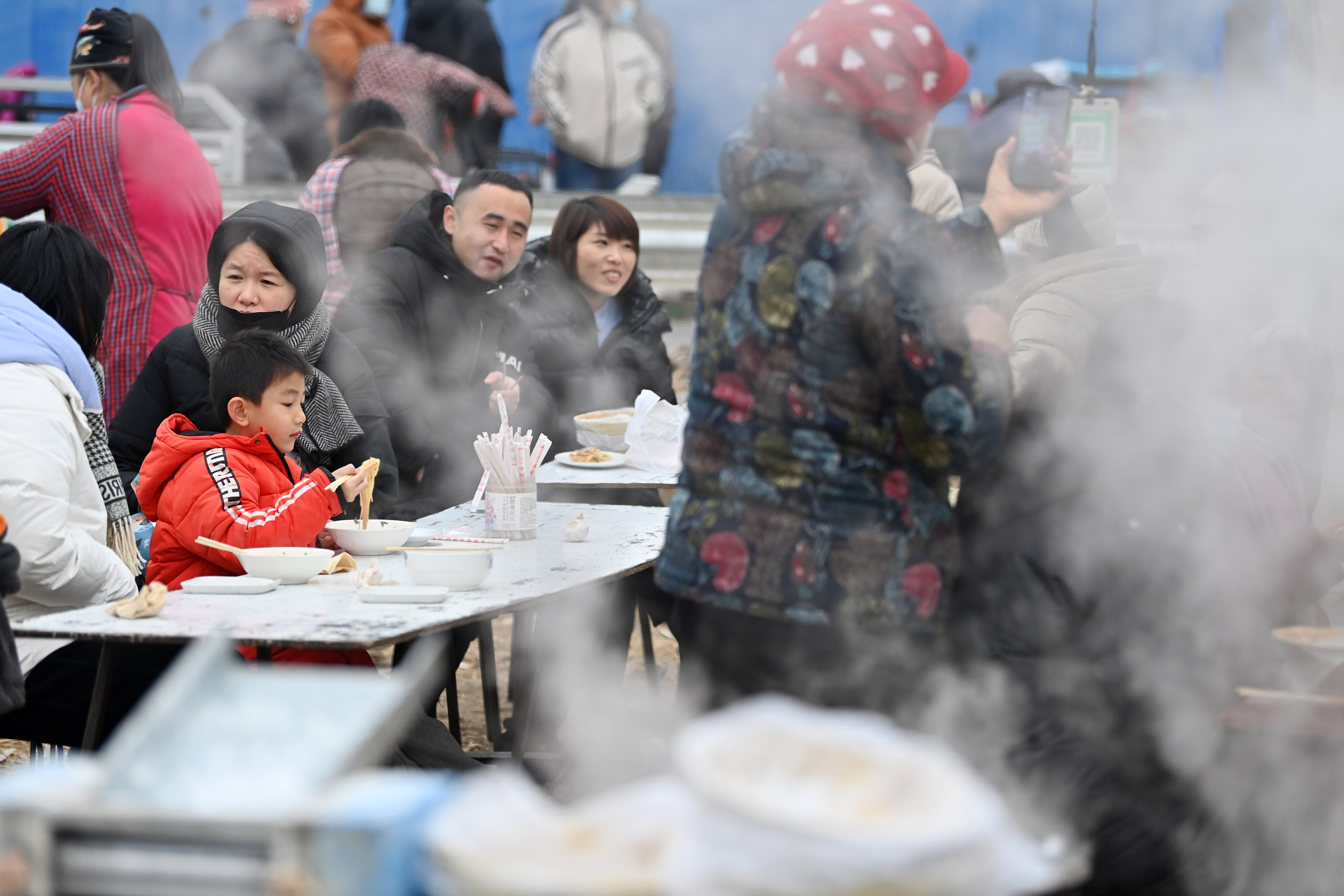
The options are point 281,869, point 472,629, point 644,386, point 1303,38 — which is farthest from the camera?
point 644,386

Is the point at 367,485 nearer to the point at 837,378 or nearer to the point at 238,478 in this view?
the point at 238,478

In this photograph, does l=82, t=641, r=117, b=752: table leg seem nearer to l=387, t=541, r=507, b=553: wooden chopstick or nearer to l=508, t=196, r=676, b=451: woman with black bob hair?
l=387, t=541, r=507, b=553: wooden chopstick

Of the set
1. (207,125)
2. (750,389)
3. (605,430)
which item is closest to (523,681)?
(605,430)

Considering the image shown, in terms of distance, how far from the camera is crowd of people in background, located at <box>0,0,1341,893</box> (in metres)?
1.78

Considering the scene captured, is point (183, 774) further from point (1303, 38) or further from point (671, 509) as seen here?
point (1303, 38)

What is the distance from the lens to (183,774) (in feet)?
3.68

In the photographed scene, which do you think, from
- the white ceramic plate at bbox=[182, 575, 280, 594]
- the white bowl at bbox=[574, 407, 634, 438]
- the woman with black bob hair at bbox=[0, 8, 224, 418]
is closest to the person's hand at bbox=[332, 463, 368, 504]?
the white ceramic plate at bbox=[182, 575, 280, 594]

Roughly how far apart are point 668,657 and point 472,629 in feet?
4.77

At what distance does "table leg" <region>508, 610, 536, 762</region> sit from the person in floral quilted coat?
118cm

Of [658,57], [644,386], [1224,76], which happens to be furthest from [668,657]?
[1224,76]

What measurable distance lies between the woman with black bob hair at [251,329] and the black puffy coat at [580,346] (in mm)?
1136

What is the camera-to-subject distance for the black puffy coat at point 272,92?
575cm

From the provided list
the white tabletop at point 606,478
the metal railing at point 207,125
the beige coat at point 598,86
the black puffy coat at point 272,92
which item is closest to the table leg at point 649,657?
the white tabletop at point 606,478

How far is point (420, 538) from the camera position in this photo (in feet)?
9.96
